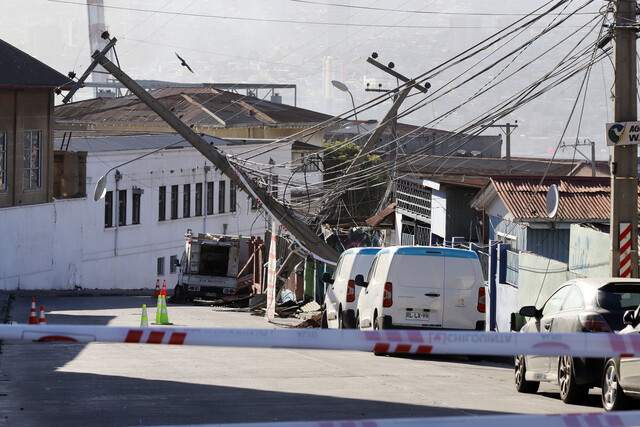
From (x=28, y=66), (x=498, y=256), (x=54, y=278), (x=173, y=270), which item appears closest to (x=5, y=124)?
(x=28, y=66)

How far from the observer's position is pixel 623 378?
10.3m

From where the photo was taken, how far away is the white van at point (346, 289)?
80.2 feet

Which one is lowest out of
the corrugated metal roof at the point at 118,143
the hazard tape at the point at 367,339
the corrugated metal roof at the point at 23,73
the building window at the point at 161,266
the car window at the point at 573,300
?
the building window at the point at 161,266

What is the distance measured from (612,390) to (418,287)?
8444 mm

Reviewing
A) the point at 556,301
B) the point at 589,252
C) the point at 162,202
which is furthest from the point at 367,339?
the point at 162,202

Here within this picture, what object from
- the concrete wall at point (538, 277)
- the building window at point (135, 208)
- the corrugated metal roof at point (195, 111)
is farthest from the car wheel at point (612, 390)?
the corrugated metal roof at point (195, 111)

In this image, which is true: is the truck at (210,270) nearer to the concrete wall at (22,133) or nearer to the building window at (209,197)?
the concrete wall at (22,133)

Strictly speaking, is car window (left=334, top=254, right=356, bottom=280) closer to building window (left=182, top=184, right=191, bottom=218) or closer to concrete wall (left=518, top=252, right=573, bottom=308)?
concrete wall (left=518, top=252, right=573, bottom=308)

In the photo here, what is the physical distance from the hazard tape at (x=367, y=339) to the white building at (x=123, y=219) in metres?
38.5

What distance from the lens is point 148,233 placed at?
188 ft

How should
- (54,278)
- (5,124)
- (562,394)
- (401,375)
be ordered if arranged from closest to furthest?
(562,394) → (401,375) → (5,124) → (54,278)

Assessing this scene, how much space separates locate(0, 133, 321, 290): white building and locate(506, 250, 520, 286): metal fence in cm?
1920

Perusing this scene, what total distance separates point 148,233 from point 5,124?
14.7m

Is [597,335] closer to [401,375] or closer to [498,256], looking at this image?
[401,375]
